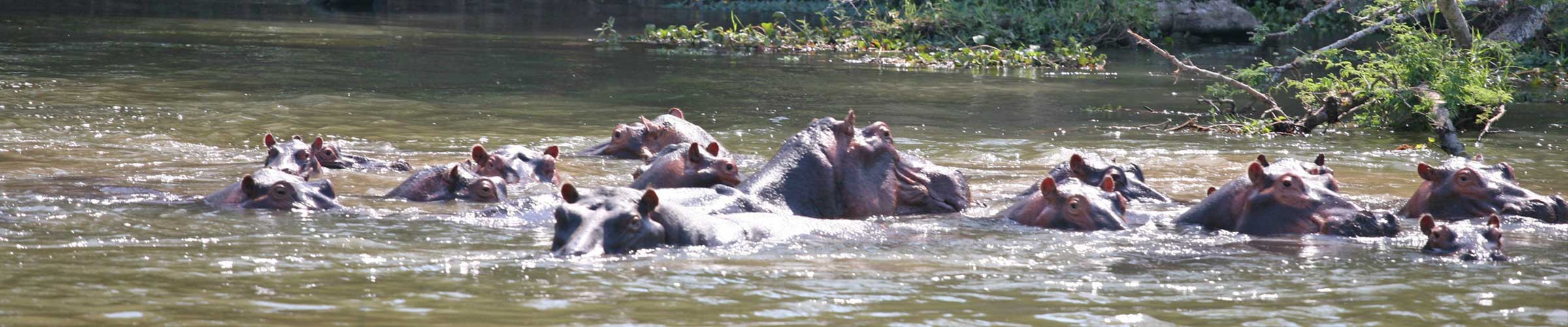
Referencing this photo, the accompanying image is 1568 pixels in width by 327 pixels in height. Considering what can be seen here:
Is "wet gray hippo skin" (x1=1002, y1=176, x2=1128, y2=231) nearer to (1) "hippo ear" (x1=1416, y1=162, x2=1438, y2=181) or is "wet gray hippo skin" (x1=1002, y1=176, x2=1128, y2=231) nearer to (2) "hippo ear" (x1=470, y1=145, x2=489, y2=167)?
(1) "hippo ear" (x1=1416, y1=162, x2=1438, y2=181)

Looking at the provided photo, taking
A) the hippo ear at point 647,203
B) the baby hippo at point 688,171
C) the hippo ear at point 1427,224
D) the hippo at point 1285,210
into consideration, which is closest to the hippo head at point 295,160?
the baby hippo at point 688,171

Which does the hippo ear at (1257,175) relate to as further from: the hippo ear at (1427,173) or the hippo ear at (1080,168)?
the hippo ear at (1080,168)

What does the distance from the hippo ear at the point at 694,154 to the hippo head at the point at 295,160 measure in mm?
2320

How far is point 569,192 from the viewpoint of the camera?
6.12m

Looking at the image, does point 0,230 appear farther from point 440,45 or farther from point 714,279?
point 440,45

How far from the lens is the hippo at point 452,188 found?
8.23 m

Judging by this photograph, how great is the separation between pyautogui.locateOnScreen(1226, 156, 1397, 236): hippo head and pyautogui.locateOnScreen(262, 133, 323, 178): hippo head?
4903 millimetres

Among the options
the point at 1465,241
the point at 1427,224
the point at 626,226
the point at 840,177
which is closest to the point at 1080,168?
the point at 840,177

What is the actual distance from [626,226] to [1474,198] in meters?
4.18

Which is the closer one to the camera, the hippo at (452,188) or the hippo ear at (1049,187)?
the hippo ear at (1049,187)

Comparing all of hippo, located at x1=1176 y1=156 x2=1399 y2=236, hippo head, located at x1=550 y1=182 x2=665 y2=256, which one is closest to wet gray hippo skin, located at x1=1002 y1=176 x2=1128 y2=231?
hippo, located at x1=1176 y1=156 x2=1399 y2=236

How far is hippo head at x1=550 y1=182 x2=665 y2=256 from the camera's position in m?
6.08

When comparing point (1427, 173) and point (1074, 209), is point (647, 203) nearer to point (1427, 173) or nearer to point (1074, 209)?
point (1074, 209)

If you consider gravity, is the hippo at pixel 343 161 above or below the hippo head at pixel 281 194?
below
